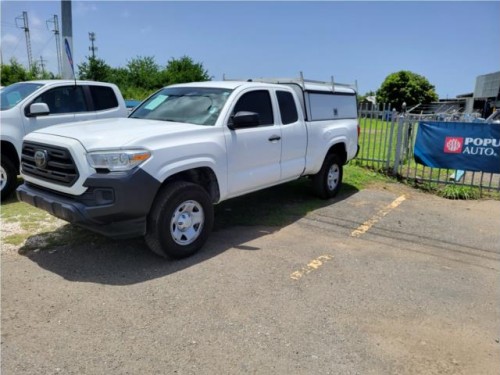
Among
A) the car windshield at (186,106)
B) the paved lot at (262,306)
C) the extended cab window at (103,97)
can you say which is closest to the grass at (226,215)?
the paved lot at (262,306)

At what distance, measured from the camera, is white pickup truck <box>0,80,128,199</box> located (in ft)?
22.5

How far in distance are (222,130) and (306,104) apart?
2.15m

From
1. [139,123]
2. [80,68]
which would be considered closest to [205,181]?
[139,123]

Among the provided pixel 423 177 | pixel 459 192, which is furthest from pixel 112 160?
pixel 423 177

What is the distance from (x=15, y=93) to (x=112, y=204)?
15.7 ft

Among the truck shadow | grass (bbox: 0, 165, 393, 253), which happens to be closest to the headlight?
the truck shadow

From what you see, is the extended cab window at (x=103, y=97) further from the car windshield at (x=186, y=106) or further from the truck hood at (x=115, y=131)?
the truck hood at (x=115, y=131)

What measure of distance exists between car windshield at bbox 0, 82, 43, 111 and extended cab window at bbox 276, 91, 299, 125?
4.35m

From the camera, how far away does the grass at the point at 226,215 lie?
5215mm

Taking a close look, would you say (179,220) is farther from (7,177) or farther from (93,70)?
(93,70)

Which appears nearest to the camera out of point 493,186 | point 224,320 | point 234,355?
point 234,355

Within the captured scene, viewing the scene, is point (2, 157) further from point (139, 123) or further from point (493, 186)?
point (493, 186)

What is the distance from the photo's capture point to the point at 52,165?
14.4 ft

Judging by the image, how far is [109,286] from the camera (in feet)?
13.5
